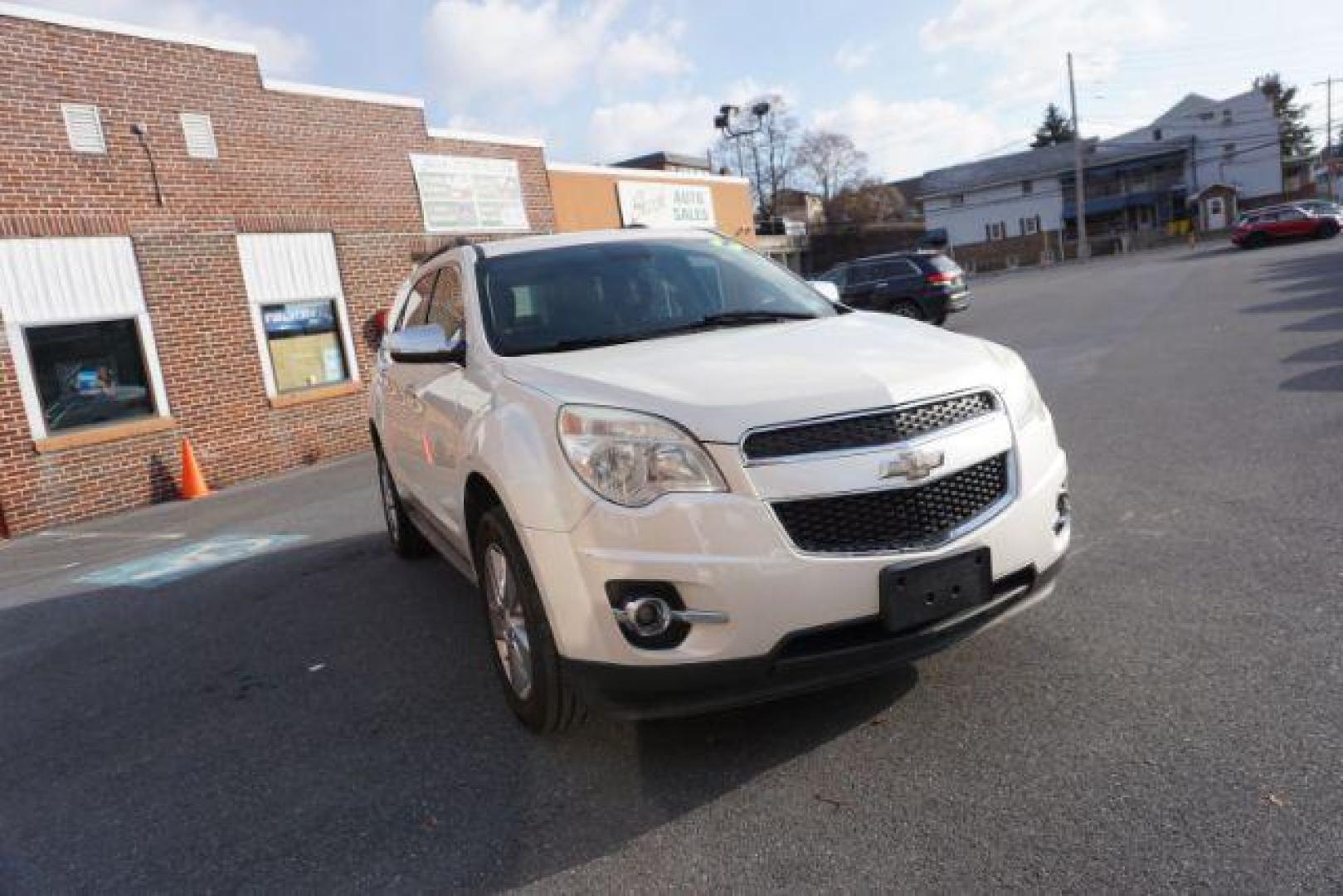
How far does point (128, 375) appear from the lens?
10.8 m

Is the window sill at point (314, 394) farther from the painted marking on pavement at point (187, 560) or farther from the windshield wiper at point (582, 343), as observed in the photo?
the windshield wiper at point (582, 343)

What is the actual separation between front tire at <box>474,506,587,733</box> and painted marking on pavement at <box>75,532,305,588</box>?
4.08m

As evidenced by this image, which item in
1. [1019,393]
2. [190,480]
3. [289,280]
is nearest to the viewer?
[1019,393]

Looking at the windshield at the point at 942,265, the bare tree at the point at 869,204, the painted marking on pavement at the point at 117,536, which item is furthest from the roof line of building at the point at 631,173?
the bare tree at the point at 869,204

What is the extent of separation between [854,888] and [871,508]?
0.99 metres

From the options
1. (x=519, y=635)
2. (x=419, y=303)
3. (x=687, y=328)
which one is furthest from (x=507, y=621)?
(x=419, y=303)

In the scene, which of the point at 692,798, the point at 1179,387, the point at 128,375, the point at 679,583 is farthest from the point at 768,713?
the point at 128,375

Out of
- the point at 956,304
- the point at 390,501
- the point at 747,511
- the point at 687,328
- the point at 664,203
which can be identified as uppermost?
the point at 664,203

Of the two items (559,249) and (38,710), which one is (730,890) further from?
(38,710)

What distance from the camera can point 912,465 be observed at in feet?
8.77

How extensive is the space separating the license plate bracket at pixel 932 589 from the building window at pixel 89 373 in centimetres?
1037

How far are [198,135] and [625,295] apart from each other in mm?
9926

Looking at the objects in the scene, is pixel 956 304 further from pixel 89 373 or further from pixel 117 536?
pixel 117 536

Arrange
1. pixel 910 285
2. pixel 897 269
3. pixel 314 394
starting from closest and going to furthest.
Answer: pixel 314 394, pixel 910 285, pixel 897 269
